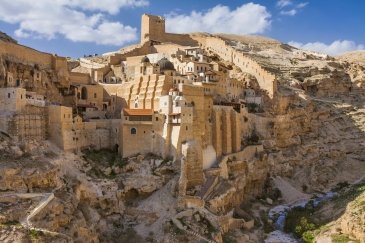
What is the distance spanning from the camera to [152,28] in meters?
66.3

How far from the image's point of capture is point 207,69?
175 ft

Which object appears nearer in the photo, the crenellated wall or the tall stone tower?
the crenellated wall

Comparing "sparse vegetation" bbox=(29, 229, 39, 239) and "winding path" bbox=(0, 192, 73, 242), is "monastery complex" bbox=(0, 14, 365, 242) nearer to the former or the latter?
"winding path" bbox=(0, 192, 73, 242)

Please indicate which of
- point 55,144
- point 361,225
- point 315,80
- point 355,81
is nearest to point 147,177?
point 55,144

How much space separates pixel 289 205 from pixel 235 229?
36.0ft

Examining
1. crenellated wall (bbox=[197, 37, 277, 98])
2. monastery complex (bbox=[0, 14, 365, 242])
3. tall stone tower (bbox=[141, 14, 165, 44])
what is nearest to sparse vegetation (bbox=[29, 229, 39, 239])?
monastery complex (bbox=[0, 14, 365, 242])

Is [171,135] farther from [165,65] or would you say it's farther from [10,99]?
[10,99]

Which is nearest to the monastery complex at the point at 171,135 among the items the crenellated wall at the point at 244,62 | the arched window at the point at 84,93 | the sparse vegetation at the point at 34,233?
the crenellated wall at the point at 244,62

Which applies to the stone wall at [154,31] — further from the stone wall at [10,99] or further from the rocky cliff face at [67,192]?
the stone wall at [10,99]

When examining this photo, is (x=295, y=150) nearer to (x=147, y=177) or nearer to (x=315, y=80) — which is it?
(x=315, y=80)

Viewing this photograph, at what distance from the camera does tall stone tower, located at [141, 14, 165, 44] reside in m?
65.8

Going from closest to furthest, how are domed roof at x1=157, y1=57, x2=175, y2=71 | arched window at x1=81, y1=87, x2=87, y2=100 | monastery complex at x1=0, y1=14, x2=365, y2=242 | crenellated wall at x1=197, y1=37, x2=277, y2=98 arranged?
monastery complex at x1=0, y1=14, x2=365, y2=242
arched window at x1=81, y1=87, x2=87, y2=100
domed roof at x1=157, y1=57, x2=175, y2=71
crenellated wall at x1=197, y1=37, x2=277, y2=98

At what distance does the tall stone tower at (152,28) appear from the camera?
65812 millimetres

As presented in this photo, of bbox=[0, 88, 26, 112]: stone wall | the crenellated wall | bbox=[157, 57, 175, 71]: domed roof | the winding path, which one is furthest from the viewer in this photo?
the crenellated wall
